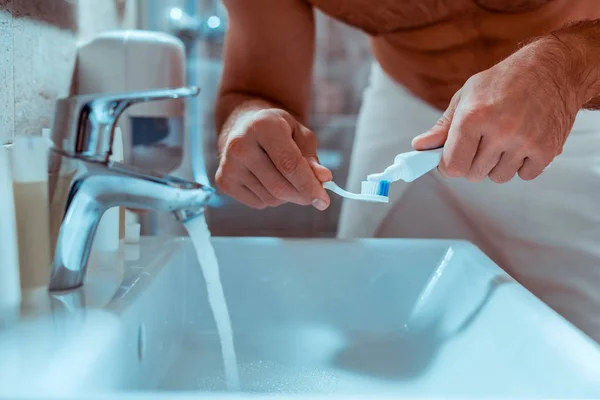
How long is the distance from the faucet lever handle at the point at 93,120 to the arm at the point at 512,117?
22 centimetres

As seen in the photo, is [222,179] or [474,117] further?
[222,179]

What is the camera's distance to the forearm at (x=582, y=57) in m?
0.55

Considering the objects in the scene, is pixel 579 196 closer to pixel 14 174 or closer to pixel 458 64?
pixel 458 64

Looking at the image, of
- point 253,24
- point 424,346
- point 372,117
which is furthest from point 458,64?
point 424,346

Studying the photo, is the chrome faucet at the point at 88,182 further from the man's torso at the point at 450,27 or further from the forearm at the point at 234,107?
the man's torso at the point at 450,27

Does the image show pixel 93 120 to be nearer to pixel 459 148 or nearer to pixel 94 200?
pixel 94 200

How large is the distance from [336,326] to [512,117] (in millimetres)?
285

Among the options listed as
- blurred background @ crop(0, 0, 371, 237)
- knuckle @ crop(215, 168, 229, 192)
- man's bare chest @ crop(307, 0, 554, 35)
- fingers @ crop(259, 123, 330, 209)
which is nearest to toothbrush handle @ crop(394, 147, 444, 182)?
fingers @ crop(259, 123, 330, 209)

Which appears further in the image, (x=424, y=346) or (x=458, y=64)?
(x=458, y=64)

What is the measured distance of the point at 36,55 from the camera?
579 millimetres

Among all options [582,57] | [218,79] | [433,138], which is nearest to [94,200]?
[433,138]

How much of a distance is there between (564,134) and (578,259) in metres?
0.26

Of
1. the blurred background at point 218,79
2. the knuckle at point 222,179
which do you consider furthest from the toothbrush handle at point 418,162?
the blurred background at point 218,79

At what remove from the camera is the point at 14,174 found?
0.45 m
